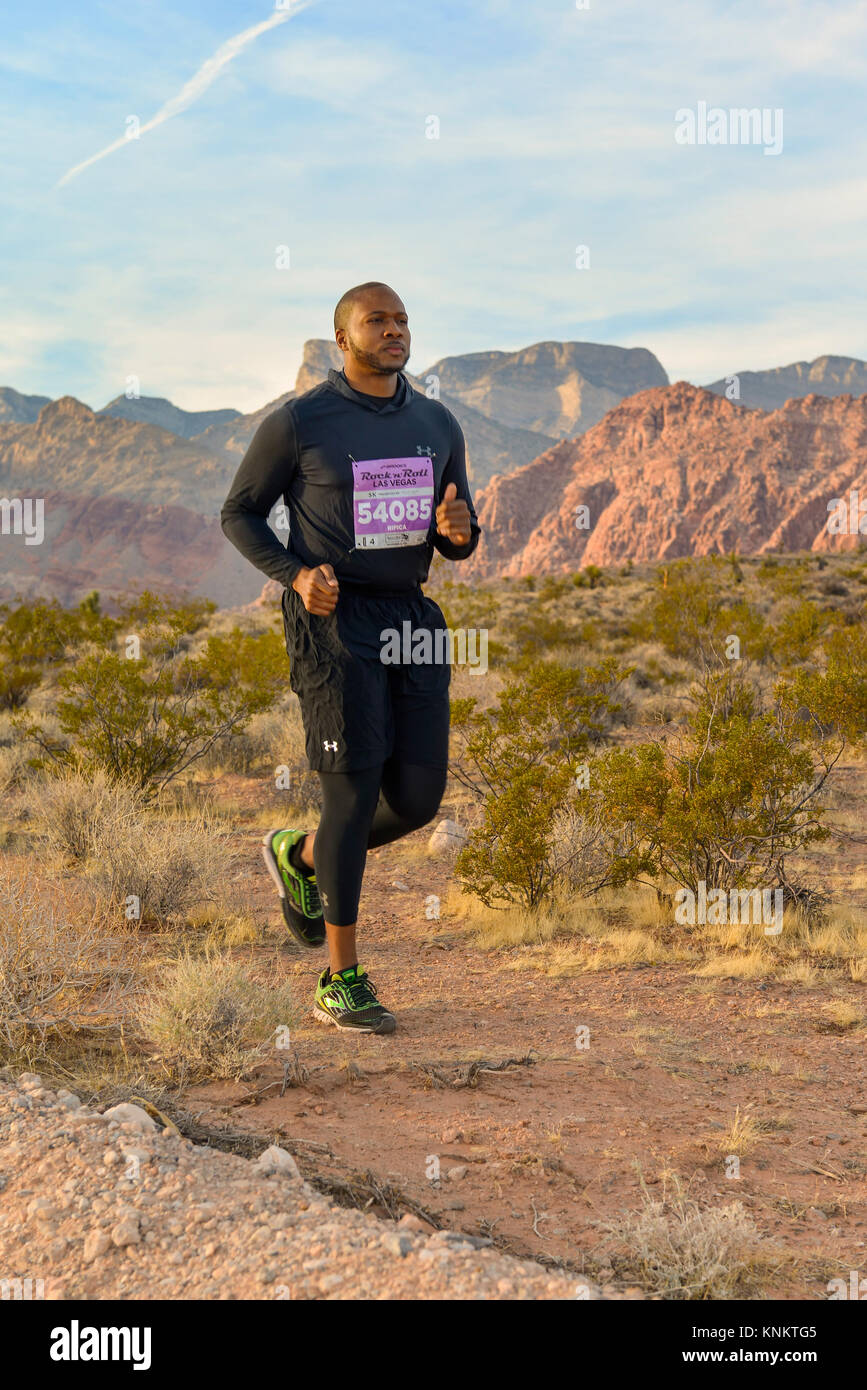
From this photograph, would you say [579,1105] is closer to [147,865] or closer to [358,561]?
[358,561]

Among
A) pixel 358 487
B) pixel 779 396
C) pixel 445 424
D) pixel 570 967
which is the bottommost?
pixel 570 967

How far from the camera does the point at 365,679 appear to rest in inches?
136

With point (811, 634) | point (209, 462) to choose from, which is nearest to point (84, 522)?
point (209, 462)

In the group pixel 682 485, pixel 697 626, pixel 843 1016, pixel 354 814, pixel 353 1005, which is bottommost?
pixel 843 1016

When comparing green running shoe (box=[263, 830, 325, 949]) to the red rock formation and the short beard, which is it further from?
the red rock formation

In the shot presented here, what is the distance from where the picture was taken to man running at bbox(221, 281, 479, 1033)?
3.40 metres

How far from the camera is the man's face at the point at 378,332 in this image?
343cm

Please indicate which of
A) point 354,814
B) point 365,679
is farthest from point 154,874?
point 365,679

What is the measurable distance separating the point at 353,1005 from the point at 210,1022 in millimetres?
527

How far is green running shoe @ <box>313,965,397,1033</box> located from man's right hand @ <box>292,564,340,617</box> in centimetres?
131

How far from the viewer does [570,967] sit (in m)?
4.66

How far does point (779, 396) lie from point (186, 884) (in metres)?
199

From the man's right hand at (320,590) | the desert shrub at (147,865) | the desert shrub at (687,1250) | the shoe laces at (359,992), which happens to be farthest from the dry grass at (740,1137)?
the desert shrub at (147,865)

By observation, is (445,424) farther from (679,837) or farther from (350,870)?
(679,837)
